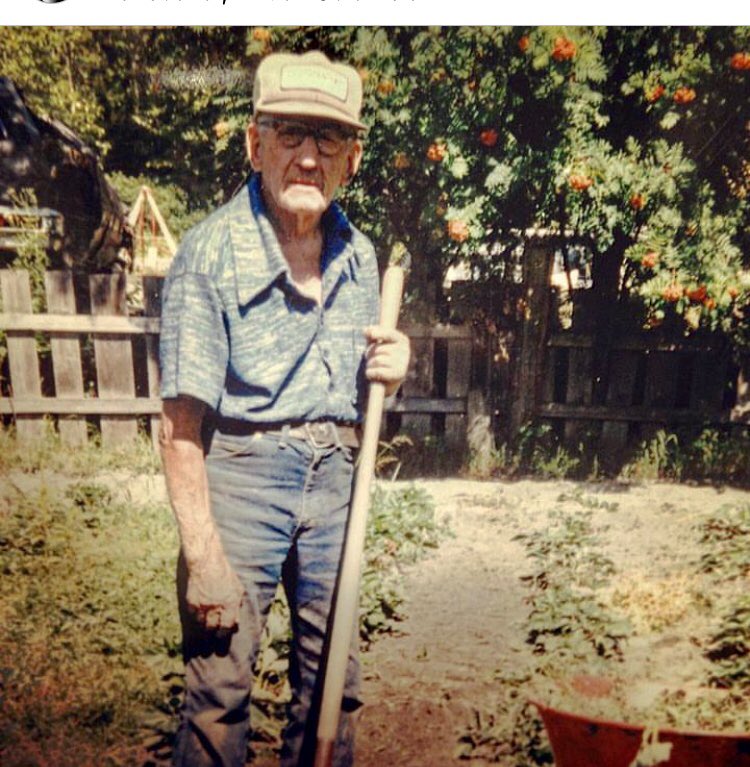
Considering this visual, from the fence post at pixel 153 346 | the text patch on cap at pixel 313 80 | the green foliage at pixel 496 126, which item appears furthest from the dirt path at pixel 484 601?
the text patch on cap at pixel 313 80

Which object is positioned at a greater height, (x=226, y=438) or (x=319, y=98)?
(x=319, y=98)

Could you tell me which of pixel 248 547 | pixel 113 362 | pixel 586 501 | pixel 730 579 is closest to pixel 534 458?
pixel 586 501

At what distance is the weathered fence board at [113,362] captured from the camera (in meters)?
2.34

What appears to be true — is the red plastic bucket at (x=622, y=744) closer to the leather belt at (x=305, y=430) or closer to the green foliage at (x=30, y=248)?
the leather belt at (x=305, y=430)

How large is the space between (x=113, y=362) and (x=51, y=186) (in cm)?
69

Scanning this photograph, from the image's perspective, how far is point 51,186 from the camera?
6.68ft

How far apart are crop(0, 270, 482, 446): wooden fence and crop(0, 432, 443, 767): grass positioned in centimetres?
12

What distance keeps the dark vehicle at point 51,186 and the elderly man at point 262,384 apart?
707mm

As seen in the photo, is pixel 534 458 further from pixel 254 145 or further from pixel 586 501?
pixel 254 145

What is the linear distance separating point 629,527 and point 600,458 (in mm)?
253

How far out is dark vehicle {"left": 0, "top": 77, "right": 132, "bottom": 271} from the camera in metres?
1.96

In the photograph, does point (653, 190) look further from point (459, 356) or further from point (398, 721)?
point (398, 721)

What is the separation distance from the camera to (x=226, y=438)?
1.54 meters
